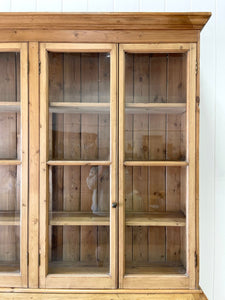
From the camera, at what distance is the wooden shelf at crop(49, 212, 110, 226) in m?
1.18

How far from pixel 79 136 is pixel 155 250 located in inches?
26.1

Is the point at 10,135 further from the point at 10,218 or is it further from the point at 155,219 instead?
the point at 155,219

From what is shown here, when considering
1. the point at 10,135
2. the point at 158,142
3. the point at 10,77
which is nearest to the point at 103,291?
the point at 158,142

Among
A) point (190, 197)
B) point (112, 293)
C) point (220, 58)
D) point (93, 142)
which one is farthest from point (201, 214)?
point (220, 58)

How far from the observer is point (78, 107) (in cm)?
120

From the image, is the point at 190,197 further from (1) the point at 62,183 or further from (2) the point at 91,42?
(2) the point at 91,42

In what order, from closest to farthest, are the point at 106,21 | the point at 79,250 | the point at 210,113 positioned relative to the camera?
1. the point at 106,21
2. the point at 79,250
3. the point at 210,113

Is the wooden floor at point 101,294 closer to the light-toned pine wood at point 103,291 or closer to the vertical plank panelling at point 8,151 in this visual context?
the light-toned pine wood at point 103,291

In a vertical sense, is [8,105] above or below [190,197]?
above

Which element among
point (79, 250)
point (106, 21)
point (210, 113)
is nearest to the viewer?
point (106, 21)

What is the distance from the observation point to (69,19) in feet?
3.62

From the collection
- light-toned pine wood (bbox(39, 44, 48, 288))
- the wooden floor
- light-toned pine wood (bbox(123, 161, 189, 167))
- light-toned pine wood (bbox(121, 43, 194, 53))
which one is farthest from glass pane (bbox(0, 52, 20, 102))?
the wooden floor

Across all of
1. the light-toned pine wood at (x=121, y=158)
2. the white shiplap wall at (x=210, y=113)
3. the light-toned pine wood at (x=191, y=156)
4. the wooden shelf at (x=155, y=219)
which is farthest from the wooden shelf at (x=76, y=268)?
the white shiplap wall at (x=210, y=113)

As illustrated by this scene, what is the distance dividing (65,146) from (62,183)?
0.18m
